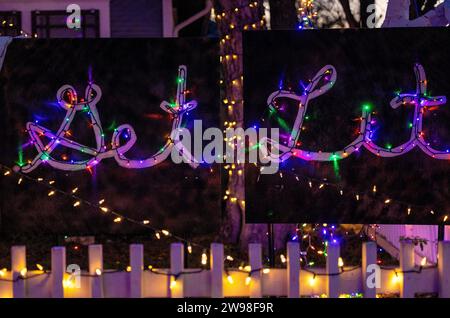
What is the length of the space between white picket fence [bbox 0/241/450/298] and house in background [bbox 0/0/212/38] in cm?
925

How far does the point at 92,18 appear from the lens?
14953 millimetres

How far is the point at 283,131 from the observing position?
6465 mm

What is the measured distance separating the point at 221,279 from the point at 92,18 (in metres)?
10.4

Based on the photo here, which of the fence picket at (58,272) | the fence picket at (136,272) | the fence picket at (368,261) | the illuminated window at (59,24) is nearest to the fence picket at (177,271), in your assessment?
the fence picket at (136,272)

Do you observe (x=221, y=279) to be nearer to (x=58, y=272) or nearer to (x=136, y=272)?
(x=136, y=272)

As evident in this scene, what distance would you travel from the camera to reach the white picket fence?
18.3ft

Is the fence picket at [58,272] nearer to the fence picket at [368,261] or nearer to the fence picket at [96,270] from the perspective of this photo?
the fence picket at [96,270]

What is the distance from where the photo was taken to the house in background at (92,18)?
14.6 m

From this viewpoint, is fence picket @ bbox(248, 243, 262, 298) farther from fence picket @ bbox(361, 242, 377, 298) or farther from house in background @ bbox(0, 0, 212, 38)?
house in background @ bbox(0, 0, 212, 38)

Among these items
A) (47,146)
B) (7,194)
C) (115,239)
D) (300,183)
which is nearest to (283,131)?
(300,183)

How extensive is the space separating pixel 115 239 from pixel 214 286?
529 cm

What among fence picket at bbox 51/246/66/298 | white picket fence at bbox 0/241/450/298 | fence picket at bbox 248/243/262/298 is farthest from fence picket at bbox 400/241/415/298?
fence picket at bbox 51/246/66/298

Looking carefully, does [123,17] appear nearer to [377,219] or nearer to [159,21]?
[159,21]

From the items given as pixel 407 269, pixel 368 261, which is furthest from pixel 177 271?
pixel 407 269
